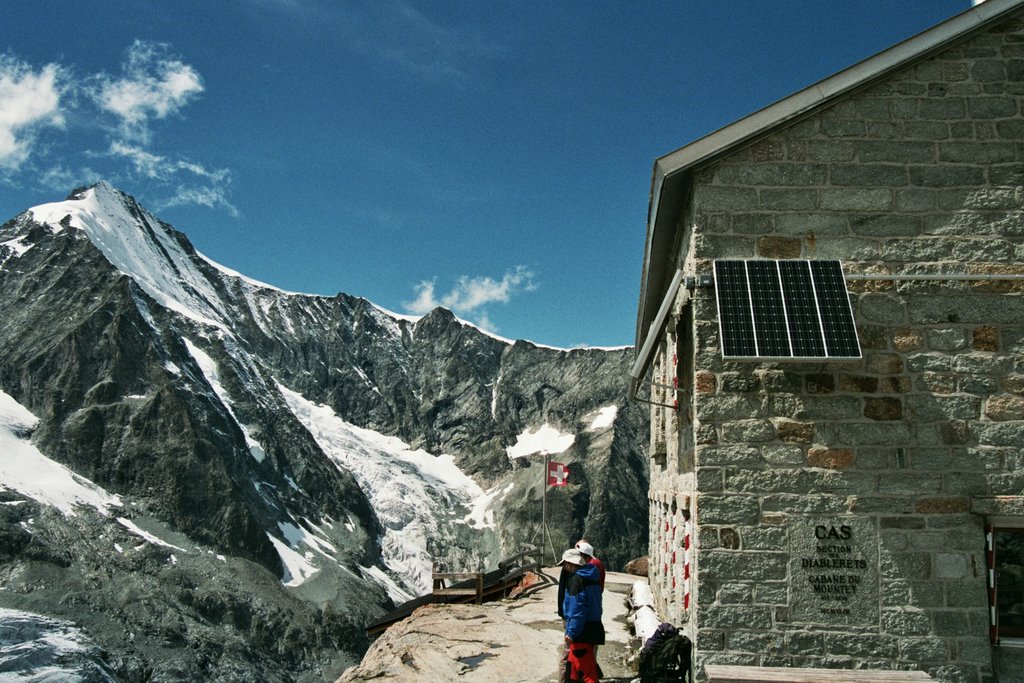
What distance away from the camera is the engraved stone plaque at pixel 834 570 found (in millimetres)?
7402

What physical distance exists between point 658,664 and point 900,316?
397 centimetres

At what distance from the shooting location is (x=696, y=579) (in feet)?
24.8

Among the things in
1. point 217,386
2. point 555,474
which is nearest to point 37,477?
point 217,386

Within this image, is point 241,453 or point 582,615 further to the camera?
point 241,453

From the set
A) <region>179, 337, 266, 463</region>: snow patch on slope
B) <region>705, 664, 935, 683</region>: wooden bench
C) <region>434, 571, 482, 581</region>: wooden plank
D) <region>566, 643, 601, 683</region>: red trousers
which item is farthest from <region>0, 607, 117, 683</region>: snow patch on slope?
<region>705, 664, 935, 683</region>: wooden bench

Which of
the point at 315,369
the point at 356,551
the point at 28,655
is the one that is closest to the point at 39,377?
the point at 356,551

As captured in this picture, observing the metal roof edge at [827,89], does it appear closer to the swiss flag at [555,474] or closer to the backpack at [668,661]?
the backpack at [668,661]

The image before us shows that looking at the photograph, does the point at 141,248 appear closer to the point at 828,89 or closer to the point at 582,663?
the point at 582,663

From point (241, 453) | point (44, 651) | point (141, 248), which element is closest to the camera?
point (44, 651)

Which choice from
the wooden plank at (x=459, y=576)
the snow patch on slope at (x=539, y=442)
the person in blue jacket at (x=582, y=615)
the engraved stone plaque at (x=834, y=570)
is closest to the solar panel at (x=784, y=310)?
the engraved stone plaque at (x=834, y=570)

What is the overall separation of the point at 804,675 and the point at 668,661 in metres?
1.18

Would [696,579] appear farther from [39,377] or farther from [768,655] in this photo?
[39,377]

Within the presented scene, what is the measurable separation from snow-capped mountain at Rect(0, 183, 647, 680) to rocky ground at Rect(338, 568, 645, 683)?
61705mm

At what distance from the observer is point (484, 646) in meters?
11.5
